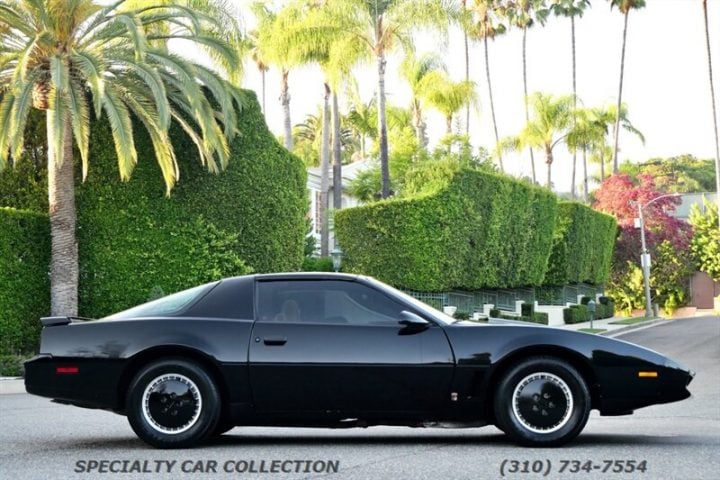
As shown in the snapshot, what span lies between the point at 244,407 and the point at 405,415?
1.26 metres

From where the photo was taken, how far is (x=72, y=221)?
25203 mm

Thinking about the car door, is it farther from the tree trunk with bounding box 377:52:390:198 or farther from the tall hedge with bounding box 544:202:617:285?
the tall hedge with bounding box 544:202:617:285

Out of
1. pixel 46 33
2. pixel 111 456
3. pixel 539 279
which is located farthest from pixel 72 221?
pixel 539 279

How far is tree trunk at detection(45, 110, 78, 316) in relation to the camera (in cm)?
2486

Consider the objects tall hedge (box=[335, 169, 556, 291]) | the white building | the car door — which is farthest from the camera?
the white building

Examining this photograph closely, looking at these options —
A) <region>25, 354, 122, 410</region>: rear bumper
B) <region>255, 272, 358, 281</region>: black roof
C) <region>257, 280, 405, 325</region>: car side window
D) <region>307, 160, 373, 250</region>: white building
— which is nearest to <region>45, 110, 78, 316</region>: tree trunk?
<region>25, 354, 122, 410</region>: rear bumper

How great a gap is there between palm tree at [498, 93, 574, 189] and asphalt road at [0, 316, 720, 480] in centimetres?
6201

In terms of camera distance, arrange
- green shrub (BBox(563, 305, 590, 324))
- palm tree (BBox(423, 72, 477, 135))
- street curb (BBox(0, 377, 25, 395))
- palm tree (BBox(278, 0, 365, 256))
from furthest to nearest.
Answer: palm tree (BBox(423, 72, 477, 135)) → green shrub (BBox(563, 305, 590, 324)) → palm tree (BBox(278, 0, 365, 256)) → street curb (BBox(0, 377, 25, 395))

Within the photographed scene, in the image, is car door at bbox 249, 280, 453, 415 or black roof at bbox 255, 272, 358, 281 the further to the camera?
black roof at bbox 255, 272, 358, 281

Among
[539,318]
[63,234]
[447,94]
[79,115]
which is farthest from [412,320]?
[447,94]

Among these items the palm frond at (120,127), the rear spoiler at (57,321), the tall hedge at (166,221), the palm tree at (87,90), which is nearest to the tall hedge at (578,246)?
the tall hedge at (166,221)

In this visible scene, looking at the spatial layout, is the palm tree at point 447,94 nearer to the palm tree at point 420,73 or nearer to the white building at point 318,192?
the palm tree at point 420,73

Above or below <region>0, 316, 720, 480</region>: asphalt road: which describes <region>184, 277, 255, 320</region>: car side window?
above

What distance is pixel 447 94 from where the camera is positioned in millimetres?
56062
